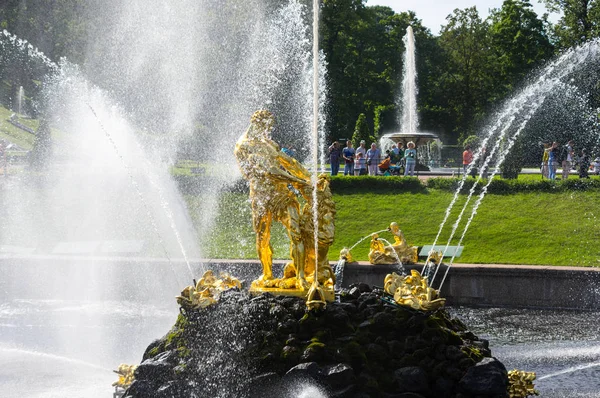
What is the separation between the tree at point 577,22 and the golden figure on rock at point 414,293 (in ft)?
100

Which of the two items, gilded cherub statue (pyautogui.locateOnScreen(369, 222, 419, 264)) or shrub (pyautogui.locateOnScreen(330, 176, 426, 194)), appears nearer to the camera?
gilded cherub statue (pyautogui.locateOnScreen(369, 222, 419, 264))

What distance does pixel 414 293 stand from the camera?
372 inches

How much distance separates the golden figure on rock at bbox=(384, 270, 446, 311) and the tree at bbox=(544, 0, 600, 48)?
100 ft

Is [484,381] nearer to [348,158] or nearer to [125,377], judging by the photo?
[125,377]

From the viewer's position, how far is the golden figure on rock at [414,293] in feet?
30.5

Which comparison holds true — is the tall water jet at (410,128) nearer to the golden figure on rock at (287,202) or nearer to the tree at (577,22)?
the tree at (577,22)

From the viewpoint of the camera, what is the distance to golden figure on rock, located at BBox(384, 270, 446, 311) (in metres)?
9.29

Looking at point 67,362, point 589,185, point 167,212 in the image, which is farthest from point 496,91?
point 67,362

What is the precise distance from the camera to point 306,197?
999 centimetres

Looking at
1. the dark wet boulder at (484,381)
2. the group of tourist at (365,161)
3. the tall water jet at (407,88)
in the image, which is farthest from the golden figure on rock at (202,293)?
the tall water jet at (407,88)

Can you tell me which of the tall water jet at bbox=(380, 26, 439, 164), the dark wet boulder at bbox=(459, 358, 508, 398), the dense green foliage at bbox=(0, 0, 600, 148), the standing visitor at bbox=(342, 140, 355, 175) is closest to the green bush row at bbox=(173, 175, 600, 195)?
the standing visitor at bbox=(342, 140, 355, 175)

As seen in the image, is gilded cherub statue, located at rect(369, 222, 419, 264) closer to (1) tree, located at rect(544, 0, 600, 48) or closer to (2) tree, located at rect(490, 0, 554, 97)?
(1) tree, located at rect(544, 0, 600, 48)

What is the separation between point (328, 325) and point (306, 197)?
1.49m

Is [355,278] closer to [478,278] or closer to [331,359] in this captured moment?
[478,278]
